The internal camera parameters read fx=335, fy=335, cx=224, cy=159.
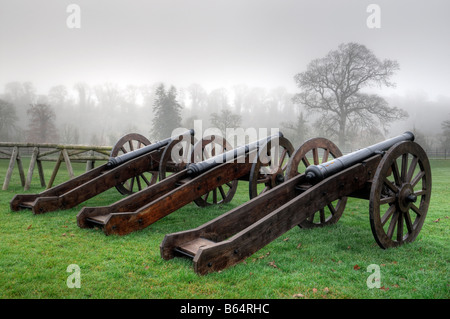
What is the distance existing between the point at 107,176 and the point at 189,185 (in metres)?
2.22

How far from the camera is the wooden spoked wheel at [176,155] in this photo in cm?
702

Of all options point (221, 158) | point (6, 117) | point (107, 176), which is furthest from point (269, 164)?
point (6, 117)

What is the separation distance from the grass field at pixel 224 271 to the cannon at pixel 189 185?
0.20 metres

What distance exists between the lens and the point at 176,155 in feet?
24.7

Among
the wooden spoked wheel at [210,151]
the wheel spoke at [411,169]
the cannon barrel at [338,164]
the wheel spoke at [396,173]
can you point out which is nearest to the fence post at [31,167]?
the wooden spoked wheel at [210,151]

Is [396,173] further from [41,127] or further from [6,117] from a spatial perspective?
[41,127]

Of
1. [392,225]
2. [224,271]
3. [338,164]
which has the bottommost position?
[224,271]

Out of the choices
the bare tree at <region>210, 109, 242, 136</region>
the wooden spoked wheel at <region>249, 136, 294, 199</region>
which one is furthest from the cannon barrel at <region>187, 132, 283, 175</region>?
the bare tree at <region>210, 109, 242, 136</region>

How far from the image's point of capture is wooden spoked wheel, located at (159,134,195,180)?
23.0 ft

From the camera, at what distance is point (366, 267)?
11.5ft

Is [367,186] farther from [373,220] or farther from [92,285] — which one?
[92,285]

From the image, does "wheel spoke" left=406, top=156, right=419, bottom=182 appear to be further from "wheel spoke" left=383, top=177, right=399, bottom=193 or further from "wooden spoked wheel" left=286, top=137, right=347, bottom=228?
"wooden spoked wheel" left=286, top=137, right=347, bottom=228

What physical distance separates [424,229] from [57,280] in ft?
16.9
